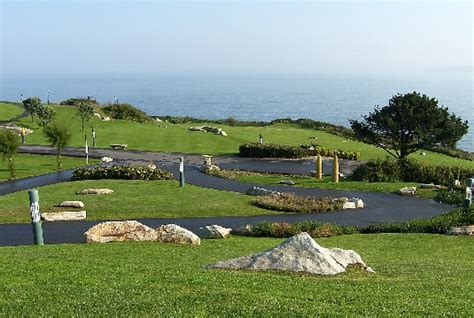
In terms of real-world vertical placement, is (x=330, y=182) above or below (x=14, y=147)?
below

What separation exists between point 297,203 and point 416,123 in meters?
17.8

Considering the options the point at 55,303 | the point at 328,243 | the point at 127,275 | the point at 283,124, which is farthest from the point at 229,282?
the point at 283,124

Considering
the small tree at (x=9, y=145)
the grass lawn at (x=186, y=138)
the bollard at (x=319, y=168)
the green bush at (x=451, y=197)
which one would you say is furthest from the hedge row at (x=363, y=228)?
the grass lawn at (x=186, y=138)

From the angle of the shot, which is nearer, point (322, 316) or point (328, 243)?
point (322, 316)

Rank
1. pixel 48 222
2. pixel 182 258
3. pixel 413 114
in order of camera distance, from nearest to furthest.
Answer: pixel 182 258
pixel 48 222
pixel 413 114

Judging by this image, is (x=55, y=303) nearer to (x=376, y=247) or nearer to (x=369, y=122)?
(x=376, y=247)

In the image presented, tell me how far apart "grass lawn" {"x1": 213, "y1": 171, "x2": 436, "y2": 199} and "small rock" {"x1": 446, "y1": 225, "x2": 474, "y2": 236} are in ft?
31.5

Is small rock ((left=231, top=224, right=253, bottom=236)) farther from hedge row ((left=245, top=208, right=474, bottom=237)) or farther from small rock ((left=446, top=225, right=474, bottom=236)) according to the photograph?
small rock ((left=446, top=225, right=474, bottom=236))

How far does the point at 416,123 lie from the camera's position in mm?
40844

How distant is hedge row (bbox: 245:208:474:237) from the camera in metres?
20.7

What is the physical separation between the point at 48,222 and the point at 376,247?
1351cm

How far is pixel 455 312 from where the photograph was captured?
8.95 meters

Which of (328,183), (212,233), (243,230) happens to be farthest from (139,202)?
(328,183)

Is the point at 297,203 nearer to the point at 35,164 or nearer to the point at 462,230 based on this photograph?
the point at 462,230
